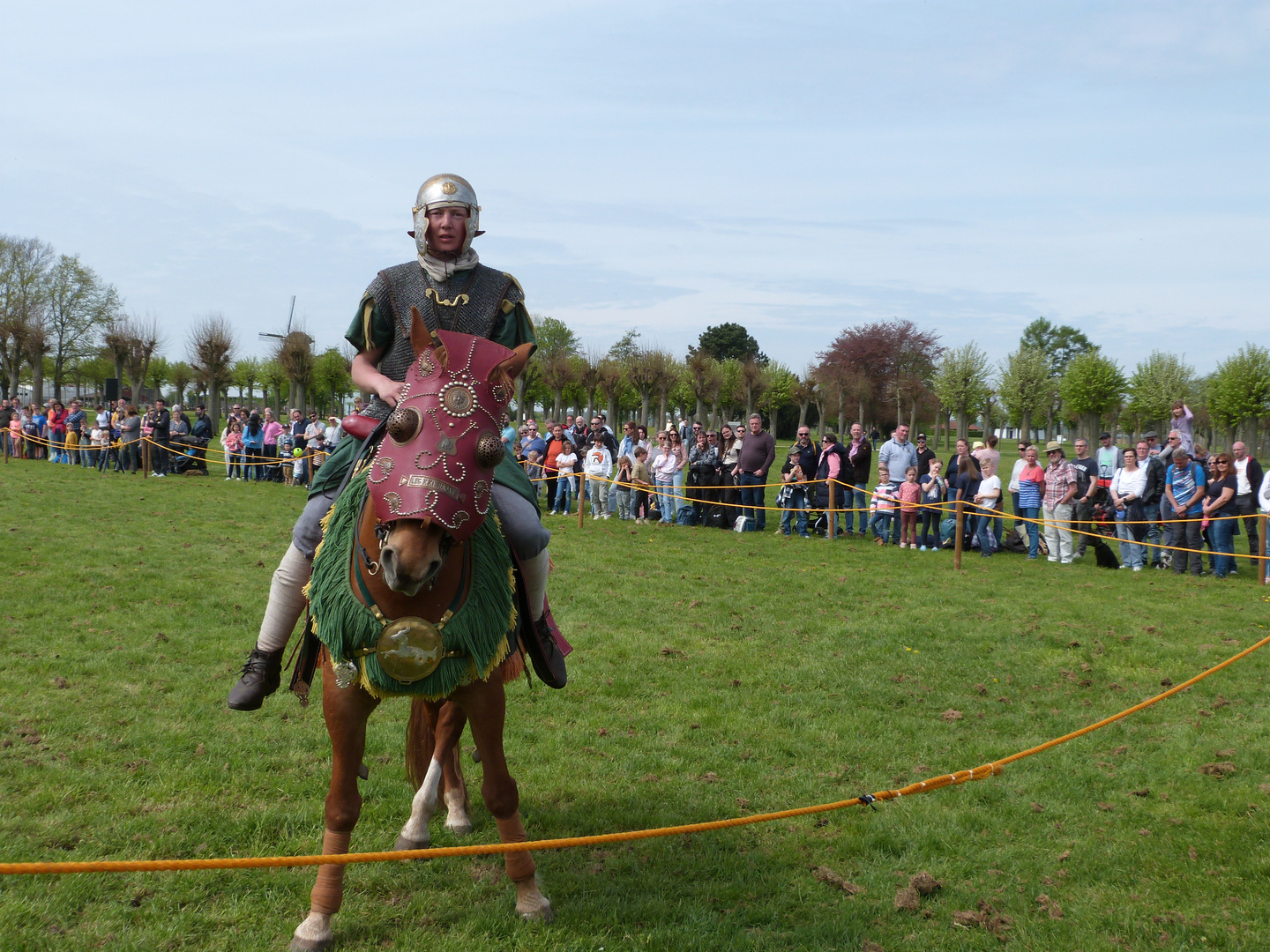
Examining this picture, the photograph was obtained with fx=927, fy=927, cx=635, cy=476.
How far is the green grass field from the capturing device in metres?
4.03

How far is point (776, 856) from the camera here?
470 cm

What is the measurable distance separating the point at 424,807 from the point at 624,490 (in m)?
14.5

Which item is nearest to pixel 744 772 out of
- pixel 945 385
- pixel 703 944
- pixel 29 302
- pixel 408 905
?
pixel 703 944

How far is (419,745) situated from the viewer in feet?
15.9

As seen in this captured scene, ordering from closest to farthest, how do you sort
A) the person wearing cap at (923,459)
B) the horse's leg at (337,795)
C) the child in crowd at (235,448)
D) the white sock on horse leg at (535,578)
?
the horse's leg at (337,795)
the white sock on horse leg at (535,578)
the person wearing cap at (923,459)
the child in crowd at (235,448)

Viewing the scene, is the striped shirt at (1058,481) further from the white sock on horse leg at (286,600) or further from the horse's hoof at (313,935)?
the horse's hoof at (313,935)

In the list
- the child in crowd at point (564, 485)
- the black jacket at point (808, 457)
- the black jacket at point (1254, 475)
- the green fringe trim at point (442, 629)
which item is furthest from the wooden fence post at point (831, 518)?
the green fringe trim at point (442, 629)

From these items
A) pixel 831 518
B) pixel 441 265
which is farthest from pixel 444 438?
pixel 831 518

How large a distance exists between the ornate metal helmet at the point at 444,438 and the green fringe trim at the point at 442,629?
1.87 ft

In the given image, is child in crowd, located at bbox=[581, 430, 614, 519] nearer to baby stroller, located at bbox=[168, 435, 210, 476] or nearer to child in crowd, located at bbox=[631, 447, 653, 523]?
child in crowd, located at bbox=[631, 447, 653, 523]

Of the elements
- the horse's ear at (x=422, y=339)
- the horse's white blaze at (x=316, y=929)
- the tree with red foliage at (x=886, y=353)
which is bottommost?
the horse's white blaze at (x=316, y=929)

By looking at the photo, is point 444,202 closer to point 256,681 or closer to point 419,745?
point 256,681

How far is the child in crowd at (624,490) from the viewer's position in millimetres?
18906

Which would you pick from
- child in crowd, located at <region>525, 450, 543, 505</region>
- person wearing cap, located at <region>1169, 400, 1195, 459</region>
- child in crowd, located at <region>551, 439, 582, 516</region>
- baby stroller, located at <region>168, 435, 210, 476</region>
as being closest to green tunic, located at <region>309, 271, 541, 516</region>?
child in crowd, located at <region>551, 439, 582, 516</region>
